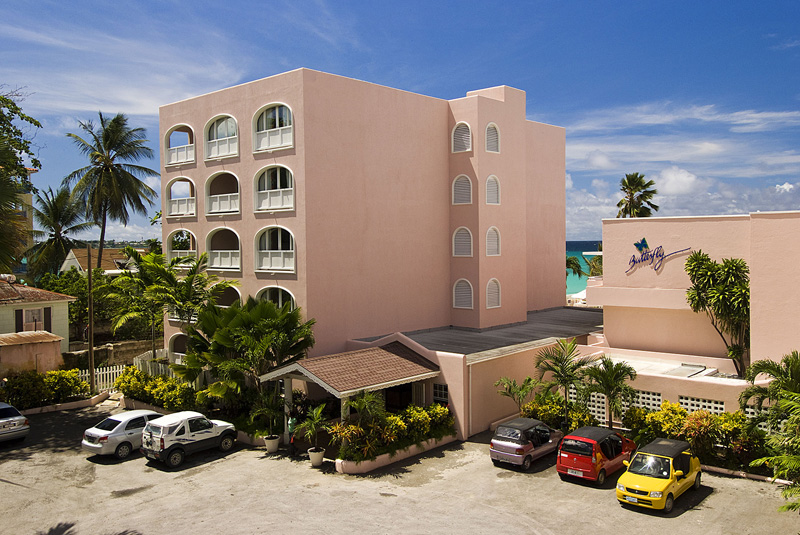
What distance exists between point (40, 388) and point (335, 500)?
1881 centimetres

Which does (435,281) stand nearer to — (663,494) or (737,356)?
(737,356)

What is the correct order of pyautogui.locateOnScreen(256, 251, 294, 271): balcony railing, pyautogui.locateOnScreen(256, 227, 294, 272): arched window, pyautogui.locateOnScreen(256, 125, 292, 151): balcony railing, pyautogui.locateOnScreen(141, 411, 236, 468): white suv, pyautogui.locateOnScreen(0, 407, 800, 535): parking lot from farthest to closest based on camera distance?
pyautogui.locateOnScreen(256, 227, 294, 272): arched window < pyautogui.locateOnScreen(256, 251, 294, 271): balcony railing < pyautogui.locateOnScreen(256, 125, 292, 151): balcony railing < pyautogui.locateOnScreen(141, 411, 236, 468): white suv < pyautogui.locateOnScreen(0, 407, 800, 535): parking lot

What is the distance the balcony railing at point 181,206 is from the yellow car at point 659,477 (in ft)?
82.8

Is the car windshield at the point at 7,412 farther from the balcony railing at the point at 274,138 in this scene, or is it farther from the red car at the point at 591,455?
the red car at the point at 591,455

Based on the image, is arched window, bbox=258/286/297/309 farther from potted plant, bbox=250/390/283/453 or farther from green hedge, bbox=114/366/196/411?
green hedge, bbox=114/366/196/411

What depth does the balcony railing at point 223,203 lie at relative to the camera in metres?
30.6

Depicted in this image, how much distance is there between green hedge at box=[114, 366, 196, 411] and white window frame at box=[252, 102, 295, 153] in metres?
11.4

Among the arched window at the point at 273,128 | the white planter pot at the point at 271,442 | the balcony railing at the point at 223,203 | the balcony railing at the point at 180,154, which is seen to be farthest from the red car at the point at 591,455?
the balcony railing at the point at 180,154

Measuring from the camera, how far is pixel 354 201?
2844 centimetres

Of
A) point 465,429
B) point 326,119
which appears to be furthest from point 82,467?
point 326,119

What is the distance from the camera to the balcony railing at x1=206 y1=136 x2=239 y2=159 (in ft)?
99.4

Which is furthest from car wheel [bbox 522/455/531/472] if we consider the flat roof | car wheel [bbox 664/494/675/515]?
the flat roof

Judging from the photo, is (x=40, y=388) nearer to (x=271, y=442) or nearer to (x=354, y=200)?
(x=271, y=442)

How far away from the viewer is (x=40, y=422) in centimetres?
2748
